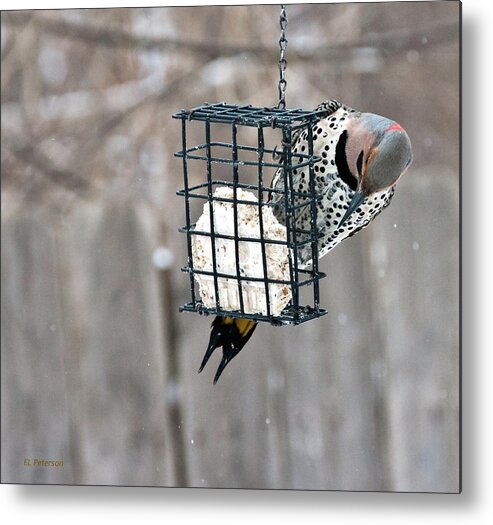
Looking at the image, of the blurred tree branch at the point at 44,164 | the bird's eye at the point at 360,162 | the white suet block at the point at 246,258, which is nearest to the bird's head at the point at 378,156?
the bird's eye at the point at 360,162

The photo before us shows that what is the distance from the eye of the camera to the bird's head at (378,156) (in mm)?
2373

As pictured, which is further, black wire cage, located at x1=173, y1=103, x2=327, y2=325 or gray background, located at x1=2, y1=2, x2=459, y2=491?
gray background, located at x1=2, y1=2, x2=459, y2=491

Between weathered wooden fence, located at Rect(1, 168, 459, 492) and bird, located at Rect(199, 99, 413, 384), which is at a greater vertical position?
bird, located at Rect(199, 99, 413, 384)

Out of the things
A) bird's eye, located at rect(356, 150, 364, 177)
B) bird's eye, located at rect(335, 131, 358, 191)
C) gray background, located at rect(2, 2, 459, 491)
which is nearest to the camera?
bird's eye, located at rect(356, 150, 364, 177)

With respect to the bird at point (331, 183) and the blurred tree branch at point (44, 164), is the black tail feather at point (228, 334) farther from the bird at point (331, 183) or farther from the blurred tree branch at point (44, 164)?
the blurred tree branch at point (44, 164)

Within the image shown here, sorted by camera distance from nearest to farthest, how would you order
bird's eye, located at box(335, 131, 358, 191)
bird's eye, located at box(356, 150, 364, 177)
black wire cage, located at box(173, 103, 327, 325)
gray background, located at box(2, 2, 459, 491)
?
black wire cage, located at box(173, 103, 327, 325) < bird's eye, located at box(356, 150, 364, 177) < bird's eye, located at box(335, 131, 358, 191) < gray background, located at box(2, 2, 459, 491)

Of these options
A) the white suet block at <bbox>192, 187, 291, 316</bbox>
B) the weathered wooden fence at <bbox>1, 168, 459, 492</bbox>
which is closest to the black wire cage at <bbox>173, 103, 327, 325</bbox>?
the white suet block at <bbox>192, 187, 291, 316</bbox>

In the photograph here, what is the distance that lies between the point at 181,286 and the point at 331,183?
92 centimetres

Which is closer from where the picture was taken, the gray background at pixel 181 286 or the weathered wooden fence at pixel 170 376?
the gray background at pixel 181 286

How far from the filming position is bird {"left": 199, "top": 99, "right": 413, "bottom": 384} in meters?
2.51

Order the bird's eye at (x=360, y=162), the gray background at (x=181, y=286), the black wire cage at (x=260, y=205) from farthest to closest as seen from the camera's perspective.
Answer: the gray background at (x=181, y=286), the bird's eye at (x=360, y=162), the black wire cage at (x=260, y=205)

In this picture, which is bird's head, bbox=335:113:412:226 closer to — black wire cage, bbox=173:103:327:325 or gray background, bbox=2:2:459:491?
black wire cage, bbox=173:103:327:325

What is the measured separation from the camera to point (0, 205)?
3350mm

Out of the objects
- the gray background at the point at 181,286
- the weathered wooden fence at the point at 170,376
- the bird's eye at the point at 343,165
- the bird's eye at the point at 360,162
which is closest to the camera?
the bird's eye at the point at 360,162
